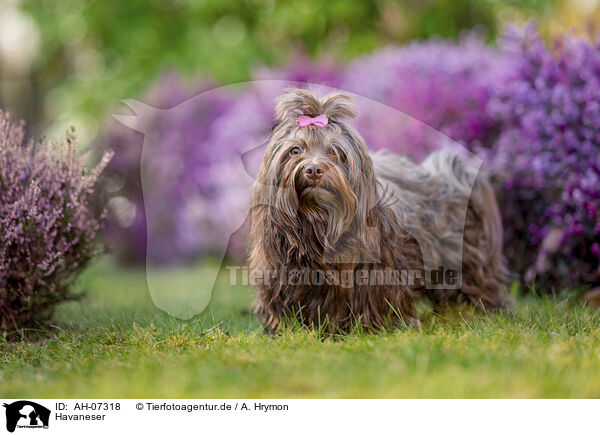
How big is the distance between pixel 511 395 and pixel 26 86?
1320cm

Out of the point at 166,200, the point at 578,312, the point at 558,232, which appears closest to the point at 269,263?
the point at 578,312

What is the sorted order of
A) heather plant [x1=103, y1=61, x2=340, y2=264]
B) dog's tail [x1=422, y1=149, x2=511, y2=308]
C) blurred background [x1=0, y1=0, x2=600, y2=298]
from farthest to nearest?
heather plant [x1=103, y1=61, x2=340, y2=264]
blurred background [x1=0, y1=0, x2=600, y2=298]
dog's tail [x1=422, y1=149, x2=511, y2=308]

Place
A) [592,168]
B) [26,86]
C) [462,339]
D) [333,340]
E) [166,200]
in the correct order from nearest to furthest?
[462,339], [333,340], [592,168], [166,200], [26,86]

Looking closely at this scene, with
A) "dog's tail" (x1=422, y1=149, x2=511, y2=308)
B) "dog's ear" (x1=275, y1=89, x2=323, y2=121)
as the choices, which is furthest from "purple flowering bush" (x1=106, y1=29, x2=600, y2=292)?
"dog's ear" (x1=275, y1=89, x2=323, y2=121)

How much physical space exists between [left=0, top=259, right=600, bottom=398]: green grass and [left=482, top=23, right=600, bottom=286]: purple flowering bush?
842mm

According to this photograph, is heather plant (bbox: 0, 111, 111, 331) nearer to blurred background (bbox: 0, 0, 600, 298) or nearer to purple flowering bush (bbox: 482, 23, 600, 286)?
blurred background (bbox: 0, 0, 600, 298)

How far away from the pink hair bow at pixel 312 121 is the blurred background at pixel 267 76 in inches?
85.1

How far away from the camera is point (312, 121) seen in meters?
3.39

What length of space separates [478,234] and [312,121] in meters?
1.80

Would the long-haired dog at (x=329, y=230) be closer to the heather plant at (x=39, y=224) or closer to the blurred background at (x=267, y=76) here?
the heather plant at (x=39, y=224)

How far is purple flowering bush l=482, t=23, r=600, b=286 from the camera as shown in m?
4.82
